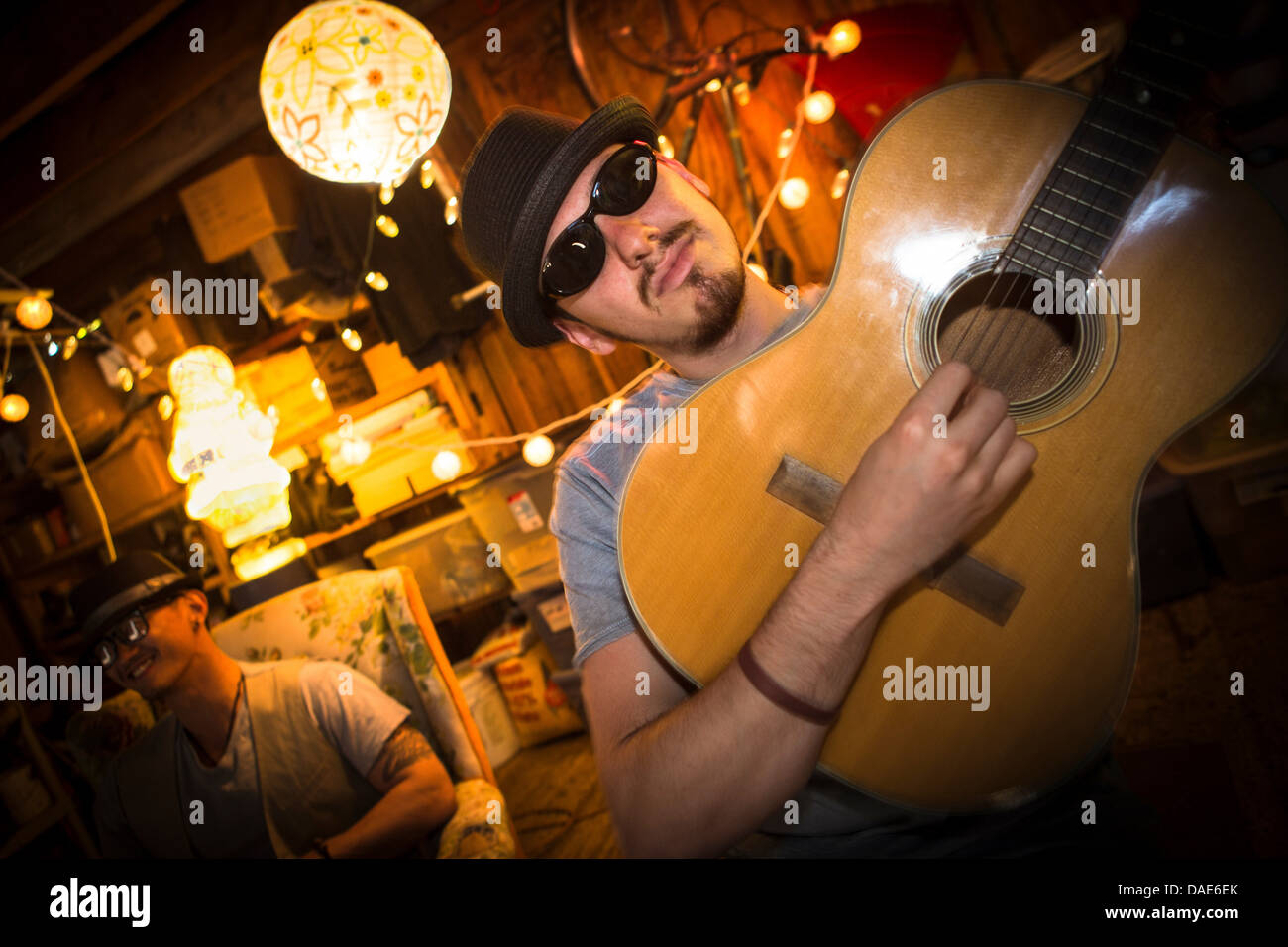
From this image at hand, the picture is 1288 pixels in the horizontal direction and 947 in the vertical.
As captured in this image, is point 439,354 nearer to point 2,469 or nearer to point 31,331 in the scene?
point 31,331

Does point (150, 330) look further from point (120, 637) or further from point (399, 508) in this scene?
point (120, 637)

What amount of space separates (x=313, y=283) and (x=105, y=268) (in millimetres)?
2599

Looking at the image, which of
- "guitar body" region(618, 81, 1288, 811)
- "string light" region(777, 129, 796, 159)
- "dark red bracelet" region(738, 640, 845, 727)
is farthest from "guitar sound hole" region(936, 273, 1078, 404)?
"string light" region(777, 129, 796, 159)

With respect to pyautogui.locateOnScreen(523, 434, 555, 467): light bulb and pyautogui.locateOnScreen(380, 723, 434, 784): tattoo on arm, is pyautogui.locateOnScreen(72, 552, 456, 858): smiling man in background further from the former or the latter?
pyautogui.locateOnScreen(523, 434, 555, 467): light bulb

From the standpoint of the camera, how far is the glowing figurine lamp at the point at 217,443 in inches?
140

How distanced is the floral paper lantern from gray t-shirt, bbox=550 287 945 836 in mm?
1564

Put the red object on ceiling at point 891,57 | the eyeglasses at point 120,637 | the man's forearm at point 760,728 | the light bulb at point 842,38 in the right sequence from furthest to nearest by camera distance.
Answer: the red object on ceiling at point 891,57
the light bulb at point 842,38
the eyeglasses at point 120,637
the man's forearm at point 760,728

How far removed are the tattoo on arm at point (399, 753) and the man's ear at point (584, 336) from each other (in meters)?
1.51

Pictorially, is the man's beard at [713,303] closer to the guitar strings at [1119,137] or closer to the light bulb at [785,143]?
the guitar strings at [1119,137]

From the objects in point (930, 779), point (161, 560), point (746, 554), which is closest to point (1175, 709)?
point (930, 779)

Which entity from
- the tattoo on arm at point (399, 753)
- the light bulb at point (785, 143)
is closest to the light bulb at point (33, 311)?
the tattoo on arm at point (399, 753)

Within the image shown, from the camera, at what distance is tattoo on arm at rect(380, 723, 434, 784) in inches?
84.1
